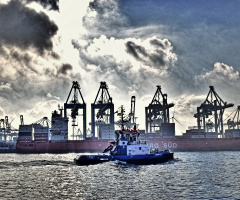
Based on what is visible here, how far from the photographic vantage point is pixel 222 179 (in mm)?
34125

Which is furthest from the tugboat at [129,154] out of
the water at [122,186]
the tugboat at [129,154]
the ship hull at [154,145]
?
the ship hull at [154,145]

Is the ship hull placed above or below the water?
above

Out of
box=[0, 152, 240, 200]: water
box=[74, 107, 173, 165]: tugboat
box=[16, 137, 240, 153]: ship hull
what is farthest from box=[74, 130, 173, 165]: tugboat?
box=[16, 137, 240, 153]: ship hull

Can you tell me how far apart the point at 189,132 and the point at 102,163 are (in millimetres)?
66729

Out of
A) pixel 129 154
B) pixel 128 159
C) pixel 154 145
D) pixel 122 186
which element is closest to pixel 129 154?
pixel 129 154

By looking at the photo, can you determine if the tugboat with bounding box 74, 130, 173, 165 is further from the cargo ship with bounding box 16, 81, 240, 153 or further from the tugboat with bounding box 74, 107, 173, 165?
the cargo ship with bounding box 16, 81, 240, 153

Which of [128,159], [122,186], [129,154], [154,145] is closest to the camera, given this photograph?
[122,186]

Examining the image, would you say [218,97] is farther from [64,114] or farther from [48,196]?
[48,196]

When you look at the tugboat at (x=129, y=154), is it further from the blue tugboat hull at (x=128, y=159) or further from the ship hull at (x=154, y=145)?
the ship hull at (x=154, y=145)

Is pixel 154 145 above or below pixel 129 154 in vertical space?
below

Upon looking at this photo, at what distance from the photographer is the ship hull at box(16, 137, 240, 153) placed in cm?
9806

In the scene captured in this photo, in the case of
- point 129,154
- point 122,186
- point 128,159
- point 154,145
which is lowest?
point 122,186

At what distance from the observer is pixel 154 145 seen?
99.8m

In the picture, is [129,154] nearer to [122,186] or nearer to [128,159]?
[128,159]
